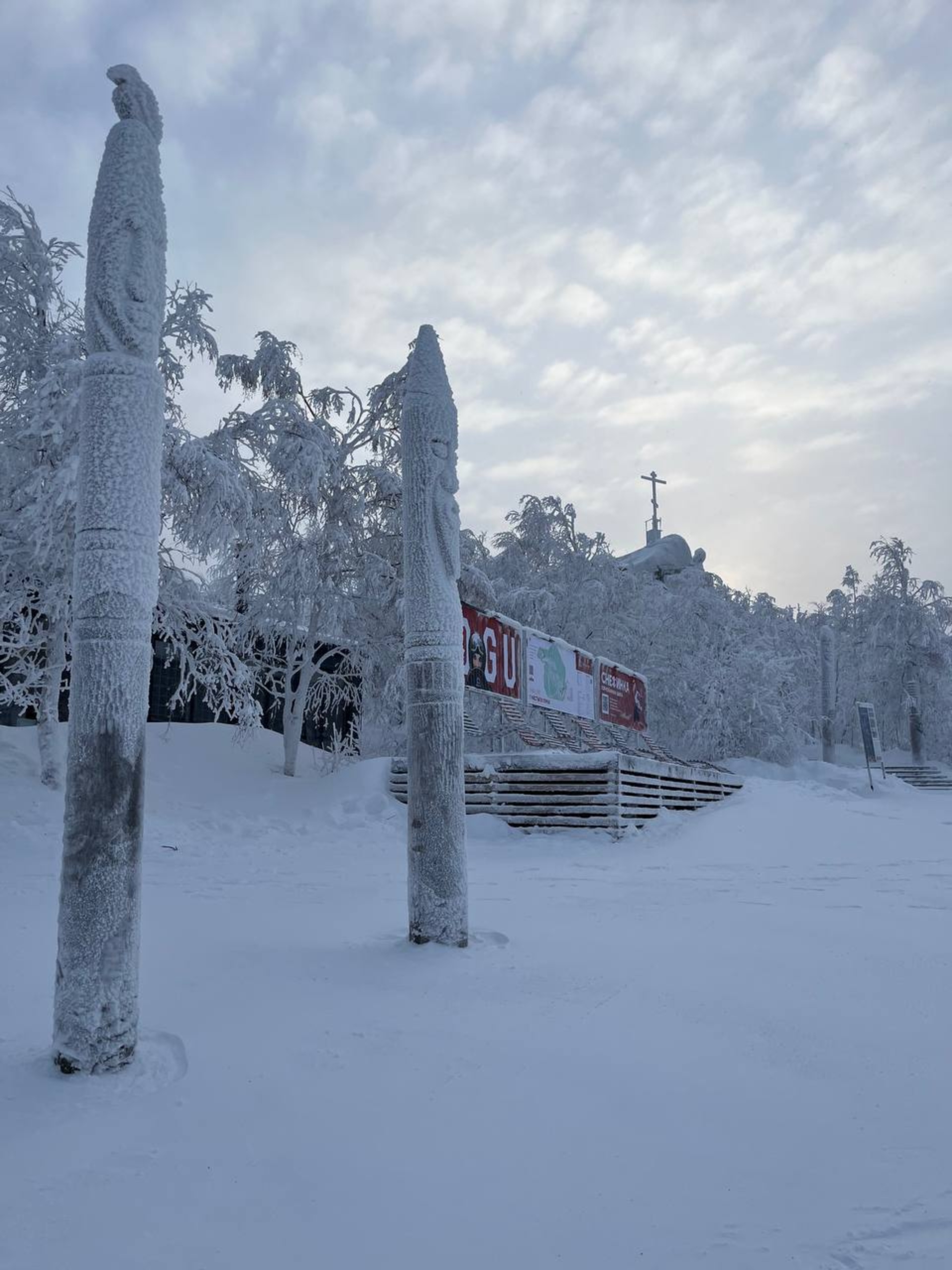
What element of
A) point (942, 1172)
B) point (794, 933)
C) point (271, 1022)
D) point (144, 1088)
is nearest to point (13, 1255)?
point (144, 1088)

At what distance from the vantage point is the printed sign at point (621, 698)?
20.4 metres

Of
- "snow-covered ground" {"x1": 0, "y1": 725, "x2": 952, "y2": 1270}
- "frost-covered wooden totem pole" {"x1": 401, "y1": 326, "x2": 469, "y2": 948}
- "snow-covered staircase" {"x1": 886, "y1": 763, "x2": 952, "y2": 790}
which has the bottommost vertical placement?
"snow-covered ground" {"x1": 0, "y1": 725, "x2": 952, "y2": 1270}

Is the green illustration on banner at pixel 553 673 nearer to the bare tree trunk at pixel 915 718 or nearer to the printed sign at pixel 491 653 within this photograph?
the printed sign at pixel 491 653

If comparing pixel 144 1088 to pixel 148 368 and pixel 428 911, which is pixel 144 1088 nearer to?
pixel 428 911

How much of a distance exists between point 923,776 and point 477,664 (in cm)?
2146

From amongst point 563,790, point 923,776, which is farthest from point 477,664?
point 923,776

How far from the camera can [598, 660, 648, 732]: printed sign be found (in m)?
20.4

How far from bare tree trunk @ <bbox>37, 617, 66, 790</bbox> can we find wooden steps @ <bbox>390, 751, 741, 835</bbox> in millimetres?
5004

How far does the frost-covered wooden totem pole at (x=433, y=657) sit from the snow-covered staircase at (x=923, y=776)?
25795 millimetres

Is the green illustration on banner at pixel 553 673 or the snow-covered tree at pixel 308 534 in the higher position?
the snow-covered tree at pixel 308 534

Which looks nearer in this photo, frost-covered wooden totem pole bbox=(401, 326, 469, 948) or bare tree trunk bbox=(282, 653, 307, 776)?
frost-covered wooden totem pole bbox=(401, 326, 469, 948)

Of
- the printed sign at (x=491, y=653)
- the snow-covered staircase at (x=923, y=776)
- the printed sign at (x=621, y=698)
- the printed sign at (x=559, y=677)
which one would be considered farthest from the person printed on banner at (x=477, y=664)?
the snow-covered staircase at (x=923, y=776)

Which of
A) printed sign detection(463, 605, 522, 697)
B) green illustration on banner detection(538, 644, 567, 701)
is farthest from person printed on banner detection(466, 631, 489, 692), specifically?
green illustration on banner detection(538, 644, 567, 701)

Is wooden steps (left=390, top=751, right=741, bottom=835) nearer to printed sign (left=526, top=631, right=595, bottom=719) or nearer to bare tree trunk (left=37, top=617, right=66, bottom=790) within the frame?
printed sign (left=526, top=631, right=595, bottom=719)
